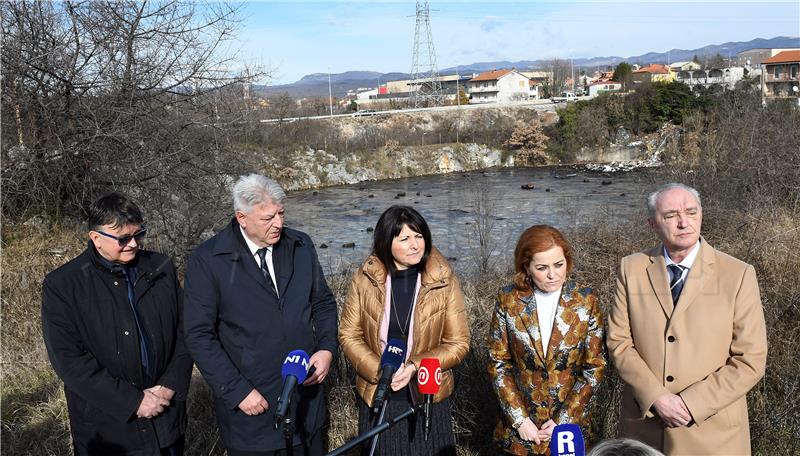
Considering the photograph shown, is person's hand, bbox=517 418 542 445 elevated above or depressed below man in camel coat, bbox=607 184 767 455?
below

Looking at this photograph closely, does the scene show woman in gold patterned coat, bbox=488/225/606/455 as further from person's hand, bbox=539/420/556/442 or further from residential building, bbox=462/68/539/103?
residential building, bbox=462/68/539/103

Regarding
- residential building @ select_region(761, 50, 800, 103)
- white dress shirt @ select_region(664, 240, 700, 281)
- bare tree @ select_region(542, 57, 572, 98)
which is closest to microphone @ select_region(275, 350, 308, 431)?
white dress shirt @ select_region(664, 240, 700, 281)

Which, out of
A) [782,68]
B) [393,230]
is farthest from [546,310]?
[782,68]

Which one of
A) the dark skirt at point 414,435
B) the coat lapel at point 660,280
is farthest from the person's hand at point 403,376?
the coat lapel at point 660,280

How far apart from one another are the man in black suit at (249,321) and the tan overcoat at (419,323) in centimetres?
20

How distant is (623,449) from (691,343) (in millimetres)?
1206

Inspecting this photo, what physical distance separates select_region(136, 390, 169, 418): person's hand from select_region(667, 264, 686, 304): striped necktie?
2.35 metres

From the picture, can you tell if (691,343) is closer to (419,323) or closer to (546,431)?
(546,431)

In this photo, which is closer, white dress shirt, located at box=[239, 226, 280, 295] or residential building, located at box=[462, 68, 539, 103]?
white dress shirt, located at box=[239, 226, 280, 295]

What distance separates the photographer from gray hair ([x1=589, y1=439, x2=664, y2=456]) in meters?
1.61

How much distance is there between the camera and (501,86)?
8512 centimetres

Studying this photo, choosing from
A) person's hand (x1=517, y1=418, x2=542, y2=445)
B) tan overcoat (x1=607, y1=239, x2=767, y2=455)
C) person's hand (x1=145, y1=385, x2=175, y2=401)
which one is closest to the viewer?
tan overcoat (x1=607, y1=239, x2=767, y2=455)

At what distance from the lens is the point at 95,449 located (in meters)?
2.82

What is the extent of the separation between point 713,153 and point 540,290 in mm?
15689
